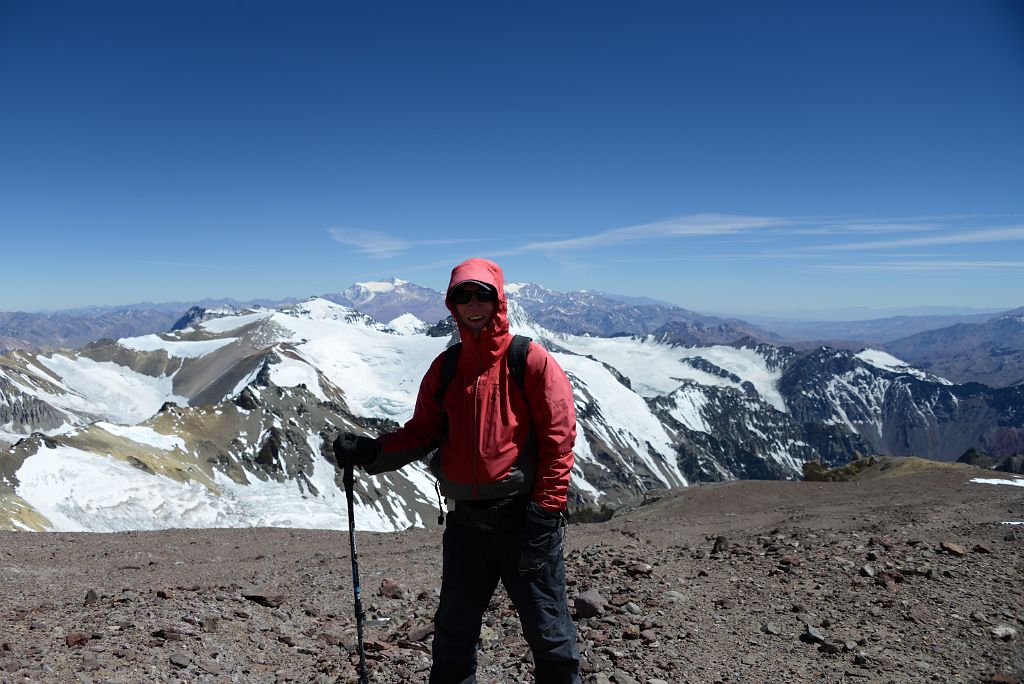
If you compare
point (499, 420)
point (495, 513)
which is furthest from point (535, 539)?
point (499, 420)

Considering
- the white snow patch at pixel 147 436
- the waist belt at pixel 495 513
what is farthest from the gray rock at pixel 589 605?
the white snow patch at pixel 147 436

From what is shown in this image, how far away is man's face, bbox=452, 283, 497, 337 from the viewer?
206 inches

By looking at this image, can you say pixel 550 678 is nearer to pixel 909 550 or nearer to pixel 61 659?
pixel 61 659

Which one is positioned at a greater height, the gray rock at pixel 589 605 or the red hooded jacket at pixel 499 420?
the red hooded jacket at pixel 499 420

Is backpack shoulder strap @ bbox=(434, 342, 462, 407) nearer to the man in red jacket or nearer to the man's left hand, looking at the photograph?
the man in red jacket

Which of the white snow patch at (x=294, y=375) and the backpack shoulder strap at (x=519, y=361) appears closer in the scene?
the backpack shoulder strap at (x=519, y=361)

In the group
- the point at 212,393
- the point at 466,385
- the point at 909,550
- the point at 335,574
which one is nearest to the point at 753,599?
the point at 909,550

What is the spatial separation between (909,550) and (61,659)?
43.9 feet

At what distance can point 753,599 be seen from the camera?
9.20 meters

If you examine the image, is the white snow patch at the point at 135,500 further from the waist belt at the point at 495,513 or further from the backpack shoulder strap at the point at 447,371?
the waist belt at the point at 495,513

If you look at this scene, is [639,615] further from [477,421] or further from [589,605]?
[477,421]

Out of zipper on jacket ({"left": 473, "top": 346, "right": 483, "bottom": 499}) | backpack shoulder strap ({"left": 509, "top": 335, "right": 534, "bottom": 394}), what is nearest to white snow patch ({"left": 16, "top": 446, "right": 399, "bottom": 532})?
zipper on jacket ({"left": 473, "top": 346, "right": 483, "bottom": 499})

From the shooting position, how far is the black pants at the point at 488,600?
201 inches

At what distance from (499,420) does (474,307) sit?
1045 mm
